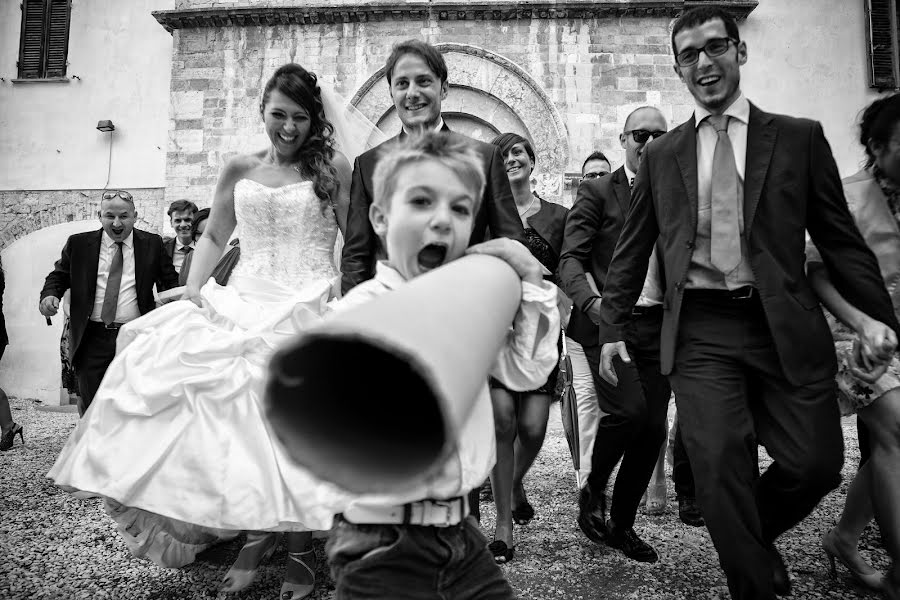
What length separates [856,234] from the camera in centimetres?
243

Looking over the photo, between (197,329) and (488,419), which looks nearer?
(488,419)

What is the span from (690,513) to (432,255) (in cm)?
320

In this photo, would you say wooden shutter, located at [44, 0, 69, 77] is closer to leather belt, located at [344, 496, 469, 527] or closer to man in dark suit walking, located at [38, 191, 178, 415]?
man in dark suit walking, located at [38, 191, 178, 415]

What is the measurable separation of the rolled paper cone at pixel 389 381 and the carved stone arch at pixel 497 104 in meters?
9.67

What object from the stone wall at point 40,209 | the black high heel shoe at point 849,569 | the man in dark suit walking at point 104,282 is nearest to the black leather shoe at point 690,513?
the black high heel shoe at point 849,569

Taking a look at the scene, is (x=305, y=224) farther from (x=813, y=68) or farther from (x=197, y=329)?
(x=813, y=68)

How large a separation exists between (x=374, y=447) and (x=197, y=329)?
2.17 m

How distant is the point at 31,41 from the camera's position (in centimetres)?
1221

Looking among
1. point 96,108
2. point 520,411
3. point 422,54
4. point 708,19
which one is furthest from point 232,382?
point 96,108

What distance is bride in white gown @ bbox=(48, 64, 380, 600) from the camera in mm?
2479

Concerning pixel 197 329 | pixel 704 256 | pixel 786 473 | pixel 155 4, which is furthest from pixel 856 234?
pixel 155 4

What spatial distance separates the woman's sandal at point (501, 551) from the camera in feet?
10.5

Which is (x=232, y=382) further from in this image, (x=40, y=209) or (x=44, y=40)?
(x=44, y=40)

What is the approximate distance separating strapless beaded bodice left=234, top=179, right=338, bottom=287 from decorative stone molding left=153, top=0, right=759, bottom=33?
840cm
